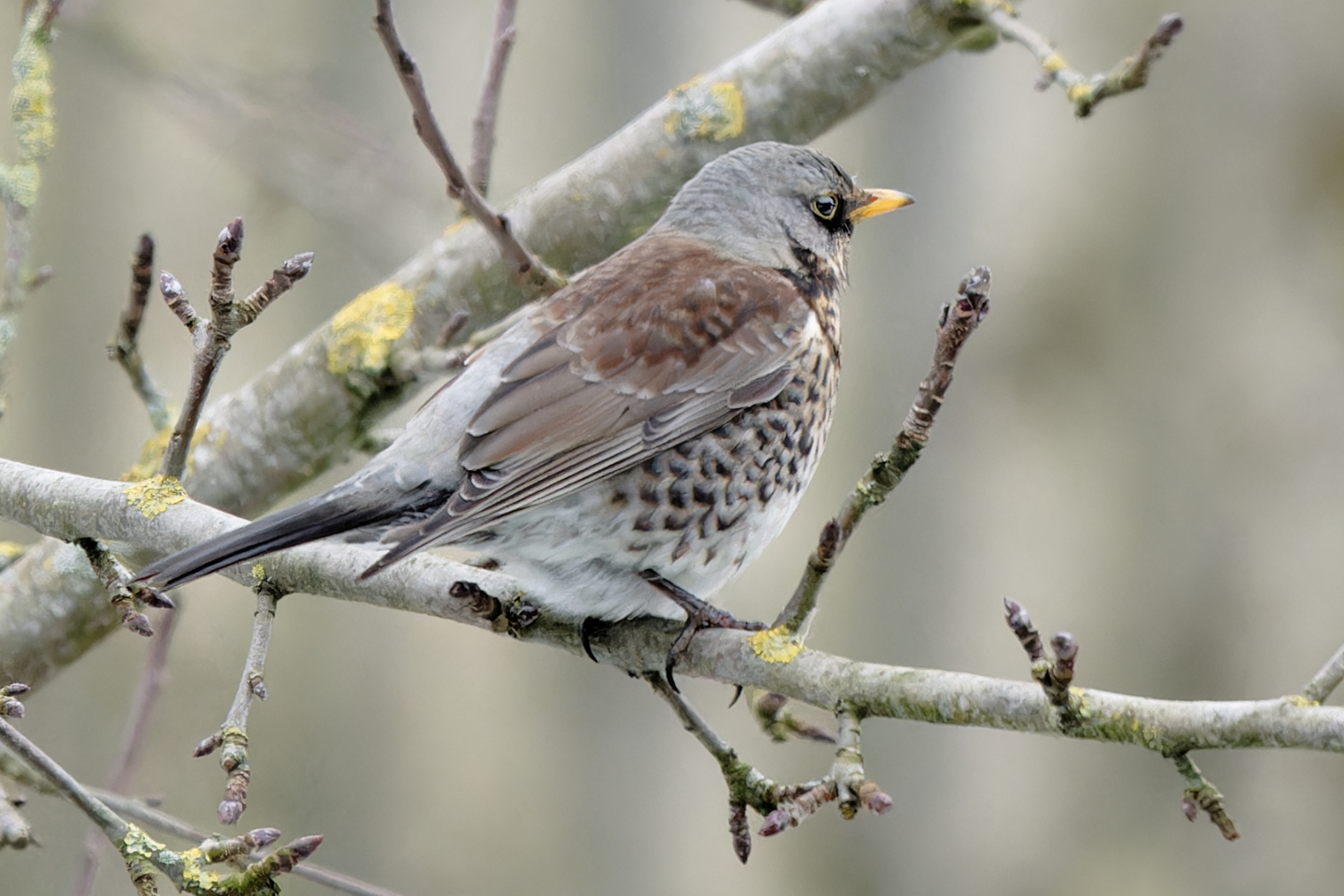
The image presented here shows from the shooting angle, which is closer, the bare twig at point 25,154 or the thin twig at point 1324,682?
the thin twig at point 1324,682

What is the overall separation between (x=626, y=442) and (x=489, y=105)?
82 centimetres

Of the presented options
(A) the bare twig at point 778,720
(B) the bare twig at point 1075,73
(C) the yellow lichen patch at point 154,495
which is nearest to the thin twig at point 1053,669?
(A) the bare twig at point 778,720

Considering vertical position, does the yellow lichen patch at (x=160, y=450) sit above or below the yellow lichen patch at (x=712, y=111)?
below

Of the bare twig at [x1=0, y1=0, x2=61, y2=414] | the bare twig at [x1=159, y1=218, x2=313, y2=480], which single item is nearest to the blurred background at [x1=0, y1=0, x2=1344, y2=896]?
the bare twig at [x1=0, y1=0, x2=61, y2=414]

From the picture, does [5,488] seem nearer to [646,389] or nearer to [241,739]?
[241,739]

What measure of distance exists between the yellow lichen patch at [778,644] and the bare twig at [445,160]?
0.91 m

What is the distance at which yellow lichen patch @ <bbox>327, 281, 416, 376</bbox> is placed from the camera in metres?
2.93

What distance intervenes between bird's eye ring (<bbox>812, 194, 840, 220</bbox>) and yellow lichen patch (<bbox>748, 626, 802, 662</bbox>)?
1.28 meters

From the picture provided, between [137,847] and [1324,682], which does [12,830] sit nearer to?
[137,847]

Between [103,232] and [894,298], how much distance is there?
270 centimetres

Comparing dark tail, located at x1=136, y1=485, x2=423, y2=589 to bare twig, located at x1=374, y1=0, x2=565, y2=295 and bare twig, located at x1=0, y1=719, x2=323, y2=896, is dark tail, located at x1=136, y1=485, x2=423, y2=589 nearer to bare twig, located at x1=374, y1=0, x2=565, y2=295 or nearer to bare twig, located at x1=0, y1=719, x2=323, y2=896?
bare twig, located at x1=0, y1=719, x2=323, y2=896

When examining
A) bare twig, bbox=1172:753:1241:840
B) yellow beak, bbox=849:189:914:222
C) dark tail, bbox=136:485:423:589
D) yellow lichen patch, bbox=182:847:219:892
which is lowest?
bare twig, bbox=1172:753:1241:840

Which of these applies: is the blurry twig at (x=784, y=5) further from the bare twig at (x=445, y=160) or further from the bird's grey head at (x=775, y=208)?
the bare twig at (x=445, y=160)

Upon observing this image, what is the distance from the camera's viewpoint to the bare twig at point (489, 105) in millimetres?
2816
